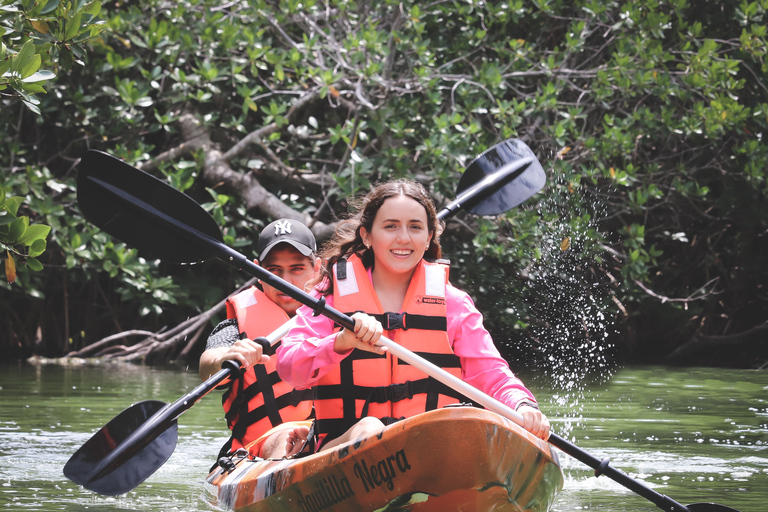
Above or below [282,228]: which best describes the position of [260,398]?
below

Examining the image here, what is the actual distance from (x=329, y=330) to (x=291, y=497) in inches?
21.4

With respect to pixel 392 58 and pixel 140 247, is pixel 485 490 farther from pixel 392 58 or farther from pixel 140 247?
pixel 392 58

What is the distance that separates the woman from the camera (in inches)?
102

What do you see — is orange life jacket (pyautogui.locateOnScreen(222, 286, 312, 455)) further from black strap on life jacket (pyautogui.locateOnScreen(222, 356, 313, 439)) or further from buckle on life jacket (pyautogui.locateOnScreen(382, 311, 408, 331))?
buckle on life jacket (pyautogui.locateOnScreen(382, 311, 408, 331))

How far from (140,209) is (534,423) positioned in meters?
1.50

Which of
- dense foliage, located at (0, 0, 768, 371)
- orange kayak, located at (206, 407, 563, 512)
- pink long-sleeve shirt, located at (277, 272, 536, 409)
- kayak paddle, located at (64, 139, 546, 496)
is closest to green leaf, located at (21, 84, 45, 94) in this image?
kayak paddle, located at (64, 139, 546, 496)

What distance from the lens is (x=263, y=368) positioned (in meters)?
3.28

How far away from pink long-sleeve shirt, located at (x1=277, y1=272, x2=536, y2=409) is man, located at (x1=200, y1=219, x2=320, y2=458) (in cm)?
33

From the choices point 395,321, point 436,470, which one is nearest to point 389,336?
point 395,321

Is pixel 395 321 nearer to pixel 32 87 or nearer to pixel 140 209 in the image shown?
pixel 140 209

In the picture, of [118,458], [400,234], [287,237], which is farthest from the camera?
[287,237]

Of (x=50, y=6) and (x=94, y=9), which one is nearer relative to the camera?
(x=50, y=6)

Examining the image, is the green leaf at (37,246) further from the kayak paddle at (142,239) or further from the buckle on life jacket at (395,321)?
the buckle on life jacket at (395,321)

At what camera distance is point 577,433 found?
178 inches
